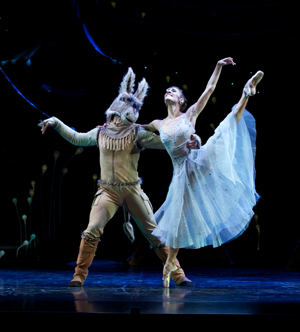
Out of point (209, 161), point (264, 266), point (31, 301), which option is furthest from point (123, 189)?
point (264, 266)

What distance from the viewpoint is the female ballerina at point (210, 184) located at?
2.97 meters

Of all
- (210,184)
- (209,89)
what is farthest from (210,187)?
(209,89)

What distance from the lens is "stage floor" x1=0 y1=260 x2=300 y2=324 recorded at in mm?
1992

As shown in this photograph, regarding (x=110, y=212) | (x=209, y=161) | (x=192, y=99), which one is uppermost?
(x=192, y=99)

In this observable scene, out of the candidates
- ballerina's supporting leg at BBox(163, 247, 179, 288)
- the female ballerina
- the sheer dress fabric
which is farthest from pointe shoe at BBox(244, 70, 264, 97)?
ballerina's supporting leg at BBox(163, 247, 179, 288)

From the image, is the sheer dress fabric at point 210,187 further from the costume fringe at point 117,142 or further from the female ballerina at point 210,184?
the costume fringe at point 117,142

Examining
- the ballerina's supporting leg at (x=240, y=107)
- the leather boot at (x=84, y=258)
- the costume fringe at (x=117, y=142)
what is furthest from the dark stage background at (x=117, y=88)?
the leather boot at (x=84, y=258)

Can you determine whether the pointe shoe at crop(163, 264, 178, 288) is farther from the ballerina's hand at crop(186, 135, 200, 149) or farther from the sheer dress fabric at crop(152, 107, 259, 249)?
the ballerina's hand at crop(186, 135, 200, 149)

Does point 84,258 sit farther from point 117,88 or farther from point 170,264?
point 117,88

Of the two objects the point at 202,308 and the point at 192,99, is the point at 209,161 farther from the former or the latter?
the point at 192,99

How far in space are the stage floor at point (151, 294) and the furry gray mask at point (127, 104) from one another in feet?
4.05

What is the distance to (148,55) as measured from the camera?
438 centimetres

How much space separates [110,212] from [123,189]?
0.64 feet

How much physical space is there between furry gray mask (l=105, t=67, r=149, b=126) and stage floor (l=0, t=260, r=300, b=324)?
1.23m
